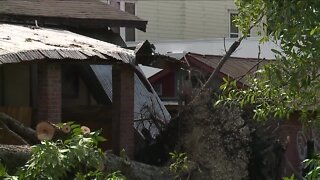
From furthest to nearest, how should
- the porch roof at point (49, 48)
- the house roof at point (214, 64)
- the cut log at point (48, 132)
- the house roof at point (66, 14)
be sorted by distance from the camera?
the house roof at point (214, 64), the house roof at point (66, 14), the porch roof at point (49, 48), the cut log at point (48, 132)

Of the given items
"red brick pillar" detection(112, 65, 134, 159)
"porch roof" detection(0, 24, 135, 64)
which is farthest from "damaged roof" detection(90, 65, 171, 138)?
"porch roof" detection(0, 24, 135, 64)

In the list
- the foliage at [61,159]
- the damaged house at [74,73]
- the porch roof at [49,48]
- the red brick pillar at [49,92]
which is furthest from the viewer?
the red brick pillar at [49,92]

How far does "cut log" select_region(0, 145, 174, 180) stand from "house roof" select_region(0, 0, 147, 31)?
223 inches

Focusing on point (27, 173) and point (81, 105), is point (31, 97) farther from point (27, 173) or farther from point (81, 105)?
point (27, 173)

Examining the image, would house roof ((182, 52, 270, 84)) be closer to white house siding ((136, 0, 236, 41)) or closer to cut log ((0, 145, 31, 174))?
white house siding ((136, 0, 236, 41))

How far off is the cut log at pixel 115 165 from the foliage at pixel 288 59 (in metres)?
2.86

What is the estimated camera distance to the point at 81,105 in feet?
46.8

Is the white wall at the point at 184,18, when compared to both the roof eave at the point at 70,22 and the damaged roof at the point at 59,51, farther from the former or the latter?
the damaged roof at the point at 59,51

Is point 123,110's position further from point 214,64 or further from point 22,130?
point 214,64

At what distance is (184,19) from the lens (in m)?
23.9

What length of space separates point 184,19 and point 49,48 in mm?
13837

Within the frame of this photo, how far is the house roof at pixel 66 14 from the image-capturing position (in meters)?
14.5

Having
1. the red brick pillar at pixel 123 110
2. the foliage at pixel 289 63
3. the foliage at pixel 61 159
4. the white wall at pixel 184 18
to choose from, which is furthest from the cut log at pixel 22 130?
the white wall at pixel 184 18

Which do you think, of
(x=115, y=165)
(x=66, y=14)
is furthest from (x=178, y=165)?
(x=66, y=14)
